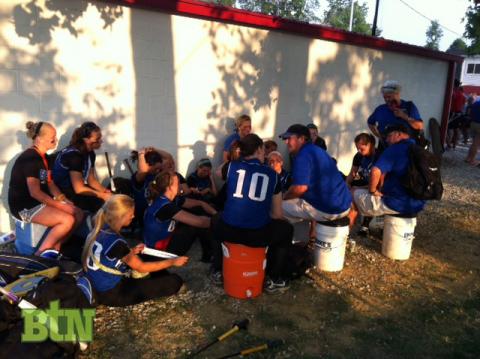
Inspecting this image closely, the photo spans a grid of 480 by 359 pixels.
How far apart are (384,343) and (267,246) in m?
1.32

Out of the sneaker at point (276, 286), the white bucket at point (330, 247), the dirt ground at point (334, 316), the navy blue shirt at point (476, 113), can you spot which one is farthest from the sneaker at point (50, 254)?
the navy blue shirt at point (476, 113)

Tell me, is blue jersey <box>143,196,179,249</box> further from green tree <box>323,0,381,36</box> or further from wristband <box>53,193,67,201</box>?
green tree <box>323,0,381,36</box>

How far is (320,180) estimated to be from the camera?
15.2ft

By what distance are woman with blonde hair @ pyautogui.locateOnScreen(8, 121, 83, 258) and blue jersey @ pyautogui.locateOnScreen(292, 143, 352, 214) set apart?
2482mm

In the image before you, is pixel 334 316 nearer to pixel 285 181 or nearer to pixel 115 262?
pixel 115 262

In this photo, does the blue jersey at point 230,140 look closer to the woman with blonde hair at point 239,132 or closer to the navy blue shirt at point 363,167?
the woman with blonde hair at point 239,132

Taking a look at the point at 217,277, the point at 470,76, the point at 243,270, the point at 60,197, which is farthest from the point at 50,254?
the point at 470,76

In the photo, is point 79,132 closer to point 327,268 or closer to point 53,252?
point 53,252

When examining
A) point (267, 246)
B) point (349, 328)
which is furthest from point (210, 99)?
point (349, 328)

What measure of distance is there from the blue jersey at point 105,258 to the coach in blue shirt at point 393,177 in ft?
9.97

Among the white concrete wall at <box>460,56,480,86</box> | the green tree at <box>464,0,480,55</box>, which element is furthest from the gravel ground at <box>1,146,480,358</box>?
the white concrete wall at <box>460,56,480,86</box>

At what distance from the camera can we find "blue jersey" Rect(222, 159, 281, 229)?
3.97 m

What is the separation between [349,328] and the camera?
12.4 feet

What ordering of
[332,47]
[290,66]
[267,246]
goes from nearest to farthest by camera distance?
[267,246] → [290,66] → [332,47]
